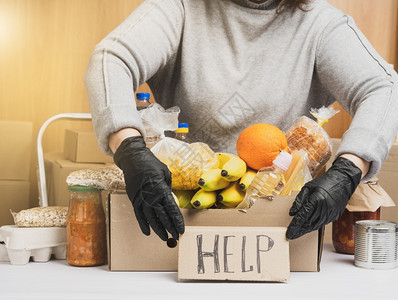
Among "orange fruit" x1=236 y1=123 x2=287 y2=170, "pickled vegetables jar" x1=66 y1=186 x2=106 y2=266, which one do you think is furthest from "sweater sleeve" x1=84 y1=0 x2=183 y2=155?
"orange fruit" x1=236 y1=123 x2=287 y2=170

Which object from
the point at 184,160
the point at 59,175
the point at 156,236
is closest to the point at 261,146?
Answer: the point at 184,160

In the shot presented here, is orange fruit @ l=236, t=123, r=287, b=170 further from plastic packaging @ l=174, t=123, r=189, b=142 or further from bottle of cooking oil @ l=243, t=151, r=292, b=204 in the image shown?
plastic packaging @ l=174, t=123, r=189, b=142

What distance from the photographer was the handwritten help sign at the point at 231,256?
953 millimetres

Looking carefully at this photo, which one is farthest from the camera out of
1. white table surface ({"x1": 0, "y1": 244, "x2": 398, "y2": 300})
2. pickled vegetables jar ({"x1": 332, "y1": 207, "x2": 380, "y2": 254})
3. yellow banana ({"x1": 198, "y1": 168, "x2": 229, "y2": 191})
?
pickled vegetables jar ({"x1": 332, "y1": 207, "x2": 380, "y2": 254})

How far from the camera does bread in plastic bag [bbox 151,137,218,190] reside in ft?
3.37

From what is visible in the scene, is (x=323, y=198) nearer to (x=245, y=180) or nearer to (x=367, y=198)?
(x=245, y=180)

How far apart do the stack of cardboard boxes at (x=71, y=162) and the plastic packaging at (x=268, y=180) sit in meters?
0.80

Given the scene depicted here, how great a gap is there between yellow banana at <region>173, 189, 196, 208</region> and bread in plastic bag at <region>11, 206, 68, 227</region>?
0.25m

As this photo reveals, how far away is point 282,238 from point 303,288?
93 millimetres

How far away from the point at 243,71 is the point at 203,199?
0.44m

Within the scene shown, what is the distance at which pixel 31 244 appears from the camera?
1073 millimetres

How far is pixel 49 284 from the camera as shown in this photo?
932 mm

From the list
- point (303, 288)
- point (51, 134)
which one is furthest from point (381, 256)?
point (51, 134)

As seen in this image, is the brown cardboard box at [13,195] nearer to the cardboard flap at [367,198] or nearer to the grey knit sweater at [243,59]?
the grey knit sweater at [243,59]
